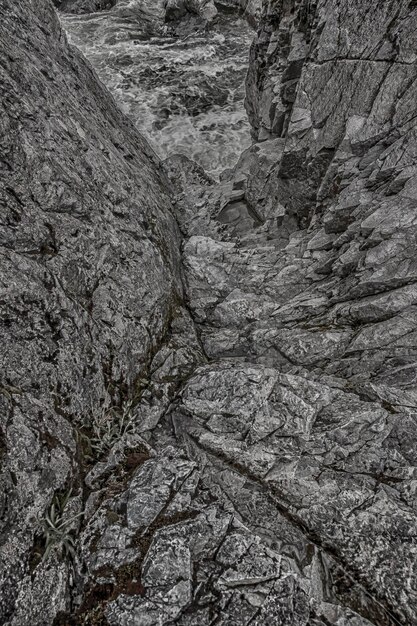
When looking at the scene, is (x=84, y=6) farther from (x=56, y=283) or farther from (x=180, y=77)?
(x=56, y=283)

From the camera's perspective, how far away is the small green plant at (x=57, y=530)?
19.5 feet

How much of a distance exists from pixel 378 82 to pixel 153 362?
33.7 feet

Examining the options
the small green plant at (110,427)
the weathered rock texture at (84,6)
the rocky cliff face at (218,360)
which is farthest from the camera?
the weathered rock texture at (84,6)

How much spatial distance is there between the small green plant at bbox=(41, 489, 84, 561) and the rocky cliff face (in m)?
0.03

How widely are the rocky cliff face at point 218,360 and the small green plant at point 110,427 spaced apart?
0.04m

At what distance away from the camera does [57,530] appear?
19.8ft

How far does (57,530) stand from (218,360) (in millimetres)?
5356

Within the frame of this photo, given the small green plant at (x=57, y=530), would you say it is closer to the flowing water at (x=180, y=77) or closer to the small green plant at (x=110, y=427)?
the small green plant at (x=110, y=427)

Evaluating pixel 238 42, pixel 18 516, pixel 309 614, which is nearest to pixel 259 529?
pixel 309 614

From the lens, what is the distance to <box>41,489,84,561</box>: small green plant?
19.5 ft

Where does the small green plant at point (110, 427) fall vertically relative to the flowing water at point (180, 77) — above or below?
below

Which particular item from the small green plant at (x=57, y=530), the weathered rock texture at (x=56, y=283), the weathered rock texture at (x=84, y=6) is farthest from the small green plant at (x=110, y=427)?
the weathered rock texture at (x=84, y=6)

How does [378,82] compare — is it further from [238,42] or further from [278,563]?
[238,42]

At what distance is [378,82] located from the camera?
1185 centimetres
